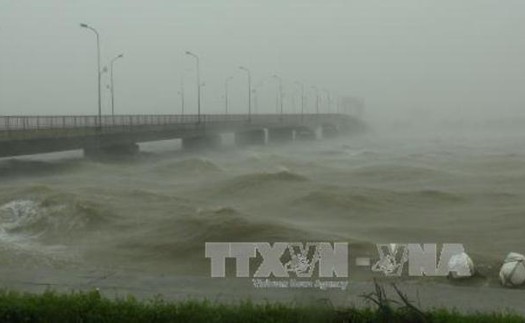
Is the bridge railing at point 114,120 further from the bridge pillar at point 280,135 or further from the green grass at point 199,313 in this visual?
the green grass at point 199,313

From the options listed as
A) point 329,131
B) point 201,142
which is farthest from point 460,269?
point 329,131

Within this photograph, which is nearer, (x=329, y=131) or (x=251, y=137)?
(x=251, y=137)

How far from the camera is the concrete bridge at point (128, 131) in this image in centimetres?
4362

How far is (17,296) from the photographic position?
21.3 ft

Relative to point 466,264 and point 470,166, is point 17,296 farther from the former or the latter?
point 470,166

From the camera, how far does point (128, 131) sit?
195 ft

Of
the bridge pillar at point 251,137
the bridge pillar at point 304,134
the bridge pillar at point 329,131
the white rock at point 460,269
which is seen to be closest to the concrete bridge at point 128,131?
the bridge pillar at point 251,137

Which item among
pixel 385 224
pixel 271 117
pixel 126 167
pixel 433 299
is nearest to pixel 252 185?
pixel 385 224

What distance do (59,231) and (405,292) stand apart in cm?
1442

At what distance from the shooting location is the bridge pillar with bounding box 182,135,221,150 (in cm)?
8094

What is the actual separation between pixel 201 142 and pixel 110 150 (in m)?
25.8

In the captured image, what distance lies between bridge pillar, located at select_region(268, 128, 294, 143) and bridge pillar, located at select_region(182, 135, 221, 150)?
25792mm

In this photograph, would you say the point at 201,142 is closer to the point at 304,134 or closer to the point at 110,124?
the point at 110,124

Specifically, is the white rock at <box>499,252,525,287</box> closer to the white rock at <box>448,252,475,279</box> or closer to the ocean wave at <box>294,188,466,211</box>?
the white rock at <box>448,252,475,279</box>
